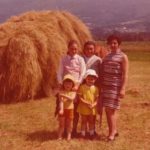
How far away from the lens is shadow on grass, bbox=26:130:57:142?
9.21 meters

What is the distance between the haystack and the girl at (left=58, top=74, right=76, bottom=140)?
11.6 ft

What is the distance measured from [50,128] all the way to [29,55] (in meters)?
2.91

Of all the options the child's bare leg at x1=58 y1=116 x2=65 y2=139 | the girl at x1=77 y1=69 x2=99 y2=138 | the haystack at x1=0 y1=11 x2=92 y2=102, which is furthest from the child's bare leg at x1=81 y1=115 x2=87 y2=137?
the haystack at x1=0 y1=11 x2=92 y2=102

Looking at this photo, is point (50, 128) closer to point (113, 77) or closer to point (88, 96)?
point (88, 96)

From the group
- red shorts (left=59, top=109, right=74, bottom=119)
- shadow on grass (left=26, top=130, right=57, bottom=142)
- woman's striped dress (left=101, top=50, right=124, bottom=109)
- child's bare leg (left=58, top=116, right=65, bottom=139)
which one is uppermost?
woman's striped dress (left=101, top=50, right=124, bottom=109)

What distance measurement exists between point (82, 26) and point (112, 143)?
6174 mm

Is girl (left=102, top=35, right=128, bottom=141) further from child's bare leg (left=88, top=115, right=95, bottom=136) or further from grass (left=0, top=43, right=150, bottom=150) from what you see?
grass (left=0, top=43, right=150, bottom=150)

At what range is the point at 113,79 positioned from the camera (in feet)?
29.2

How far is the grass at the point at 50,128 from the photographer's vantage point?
8805mm

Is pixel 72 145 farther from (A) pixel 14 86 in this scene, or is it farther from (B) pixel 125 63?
(A) pixel 14 86

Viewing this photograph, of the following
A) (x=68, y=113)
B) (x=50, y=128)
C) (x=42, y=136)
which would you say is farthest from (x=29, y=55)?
(x=68, y=113)

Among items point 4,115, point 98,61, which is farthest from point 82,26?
point 98,61

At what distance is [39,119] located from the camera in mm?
10805

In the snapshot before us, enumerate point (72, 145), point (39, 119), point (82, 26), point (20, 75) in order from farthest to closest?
point (82, 26) < point (20, 75) < point (39, 119) < point (72, 145)
